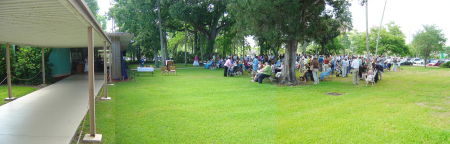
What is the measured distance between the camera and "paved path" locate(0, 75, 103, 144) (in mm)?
4980

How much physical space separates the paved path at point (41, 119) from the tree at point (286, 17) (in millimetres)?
8434

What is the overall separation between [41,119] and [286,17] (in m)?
10.7

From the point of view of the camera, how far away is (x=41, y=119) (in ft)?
20.7

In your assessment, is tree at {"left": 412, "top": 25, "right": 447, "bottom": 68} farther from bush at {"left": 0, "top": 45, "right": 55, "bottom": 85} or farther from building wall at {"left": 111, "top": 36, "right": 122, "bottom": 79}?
bush at {"left": 0, "top": 45, "right": 55, "bottom": 85}

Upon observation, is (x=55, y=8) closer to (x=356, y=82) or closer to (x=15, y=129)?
(x=15, y=129)

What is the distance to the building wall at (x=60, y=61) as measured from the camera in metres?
15.9

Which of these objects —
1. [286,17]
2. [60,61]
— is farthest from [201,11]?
[286,17]

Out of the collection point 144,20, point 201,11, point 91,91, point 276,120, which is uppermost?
point 201,11

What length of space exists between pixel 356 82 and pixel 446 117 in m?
8.31

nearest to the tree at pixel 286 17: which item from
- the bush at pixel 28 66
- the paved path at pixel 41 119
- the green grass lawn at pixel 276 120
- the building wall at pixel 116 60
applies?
the green grass lawn at pixel 276 120

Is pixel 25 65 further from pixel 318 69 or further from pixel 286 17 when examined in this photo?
pixel 318 69

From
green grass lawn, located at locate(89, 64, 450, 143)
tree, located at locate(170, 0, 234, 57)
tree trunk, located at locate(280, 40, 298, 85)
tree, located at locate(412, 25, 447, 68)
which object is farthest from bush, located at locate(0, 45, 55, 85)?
tree, located at locate(412, 25, 447, 68)

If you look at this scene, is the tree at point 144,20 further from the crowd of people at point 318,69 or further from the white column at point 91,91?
the white column at point 91,91

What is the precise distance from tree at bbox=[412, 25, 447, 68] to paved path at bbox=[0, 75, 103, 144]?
35.3 m
